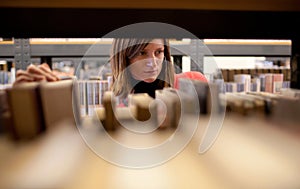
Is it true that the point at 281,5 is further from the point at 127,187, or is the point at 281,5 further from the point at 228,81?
the point at 127,187

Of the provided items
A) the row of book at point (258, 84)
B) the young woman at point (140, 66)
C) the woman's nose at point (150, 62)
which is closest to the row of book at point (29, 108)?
the young woman at point (140, 66)

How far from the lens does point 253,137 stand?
1.73 feet

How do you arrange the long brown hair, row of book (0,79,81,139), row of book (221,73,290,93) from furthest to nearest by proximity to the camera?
row of book (221,73,290,93) < the long brown hair < row of book (0,79,81,139)

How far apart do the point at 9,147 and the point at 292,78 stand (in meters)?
0.52

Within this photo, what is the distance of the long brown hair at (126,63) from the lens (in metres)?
0.53

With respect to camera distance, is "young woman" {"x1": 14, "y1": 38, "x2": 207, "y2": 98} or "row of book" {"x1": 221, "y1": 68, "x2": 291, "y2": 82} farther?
"row of book" {"x1": 221, "y1": 68, "x2": 291, "y2": 82}

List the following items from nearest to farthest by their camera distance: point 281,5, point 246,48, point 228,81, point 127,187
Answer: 1. point 127,187
2. point 281,5
3. point 228,81
4. point 246,48

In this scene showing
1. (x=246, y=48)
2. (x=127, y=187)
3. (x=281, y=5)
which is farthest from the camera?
(x=246, y=48)

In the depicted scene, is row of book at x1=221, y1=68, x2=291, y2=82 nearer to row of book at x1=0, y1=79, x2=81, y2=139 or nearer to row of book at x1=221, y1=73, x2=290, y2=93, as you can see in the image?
row of book at x1=221, y1=73, x2=290, y2=93

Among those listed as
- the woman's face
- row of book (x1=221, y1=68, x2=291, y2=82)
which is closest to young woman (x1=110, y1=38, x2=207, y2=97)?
the woman's face

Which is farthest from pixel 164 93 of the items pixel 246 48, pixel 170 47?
pixel 246 48

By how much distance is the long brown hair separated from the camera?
53 cm

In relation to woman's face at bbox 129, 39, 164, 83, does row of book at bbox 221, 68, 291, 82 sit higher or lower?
lower

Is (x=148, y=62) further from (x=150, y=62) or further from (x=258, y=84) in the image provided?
(x=258, y=84)
